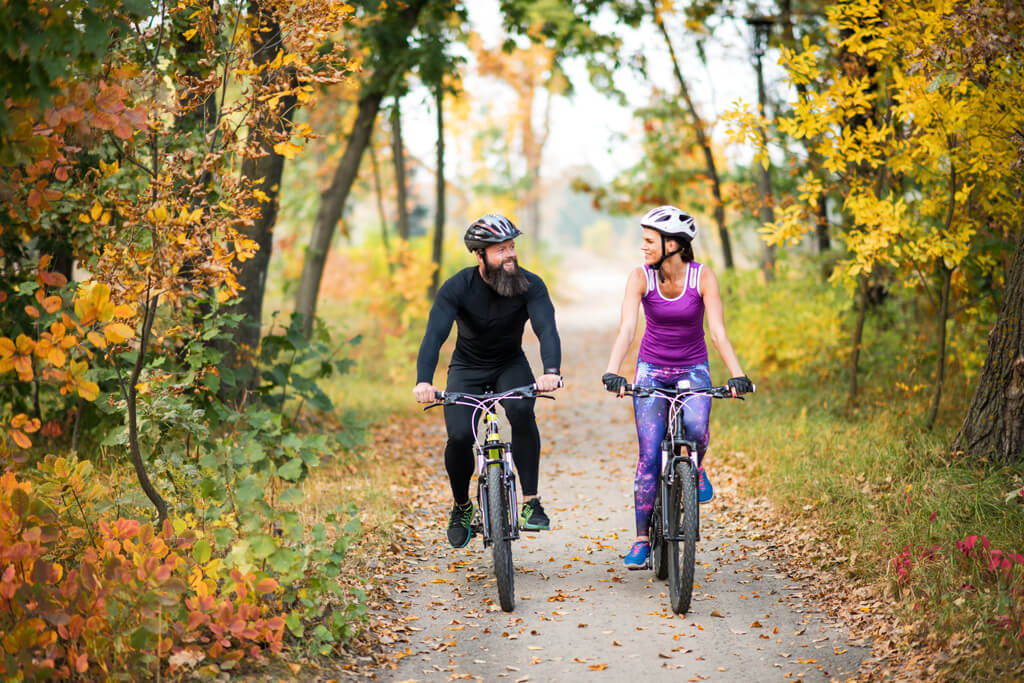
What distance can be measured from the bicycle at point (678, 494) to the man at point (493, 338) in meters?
0.74

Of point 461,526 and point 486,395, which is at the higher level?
point 486,395

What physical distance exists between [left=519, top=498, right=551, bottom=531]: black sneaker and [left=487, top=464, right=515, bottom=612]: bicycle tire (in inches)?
18.8

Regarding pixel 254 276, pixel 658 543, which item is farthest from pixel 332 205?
pixel 658 543

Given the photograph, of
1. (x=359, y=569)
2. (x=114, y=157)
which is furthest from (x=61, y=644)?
(x=114, y=157)

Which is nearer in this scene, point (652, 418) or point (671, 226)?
point (671, 226)

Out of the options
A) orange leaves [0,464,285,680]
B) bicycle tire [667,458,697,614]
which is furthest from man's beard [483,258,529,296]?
orange leaves [0,464,285,680]

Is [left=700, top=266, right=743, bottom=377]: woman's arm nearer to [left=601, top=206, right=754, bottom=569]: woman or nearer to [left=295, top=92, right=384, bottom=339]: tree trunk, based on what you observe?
[left=601, top=206, right=754, bottom=569]: woman

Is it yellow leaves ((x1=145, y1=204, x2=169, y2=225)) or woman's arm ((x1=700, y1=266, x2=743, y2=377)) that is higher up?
yellow leaves ((x1=145, y1=204, x2=169, y2=225))

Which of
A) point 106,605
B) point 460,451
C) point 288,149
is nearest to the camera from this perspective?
point 106,605

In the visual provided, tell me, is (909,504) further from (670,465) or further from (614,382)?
(614,382)

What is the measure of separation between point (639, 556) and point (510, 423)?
122 centimetres

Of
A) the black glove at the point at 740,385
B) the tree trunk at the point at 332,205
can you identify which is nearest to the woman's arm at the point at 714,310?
the black glove at the point at 740,385

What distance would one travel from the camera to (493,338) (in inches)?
239

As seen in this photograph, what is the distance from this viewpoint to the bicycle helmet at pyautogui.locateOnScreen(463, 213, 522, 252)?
574cm
